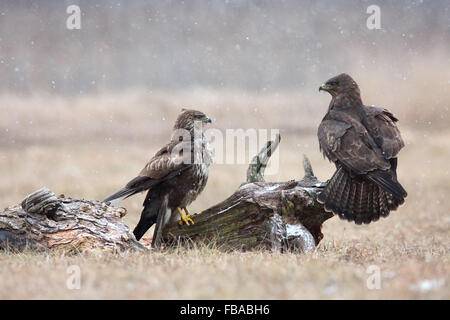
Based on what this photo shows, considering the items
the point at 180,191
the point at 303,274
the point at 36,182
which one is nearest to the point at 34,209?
the point at 180,191

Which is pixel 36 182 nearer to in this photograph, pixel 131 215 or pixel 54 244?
pixel 131 215

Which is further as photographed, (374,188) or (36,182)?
(36,182)

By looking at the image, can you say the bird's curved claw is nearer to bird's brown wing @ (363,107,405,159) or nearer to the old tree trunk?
the old tree trunk

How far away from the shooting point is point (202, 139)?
22.0ft

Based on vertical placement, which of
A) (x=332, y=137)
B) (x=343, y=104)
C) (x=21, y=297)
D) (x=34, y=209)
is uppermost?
(x=343, y=104)

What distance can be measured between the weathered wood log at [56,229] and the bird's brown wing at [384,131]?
10.0 feet

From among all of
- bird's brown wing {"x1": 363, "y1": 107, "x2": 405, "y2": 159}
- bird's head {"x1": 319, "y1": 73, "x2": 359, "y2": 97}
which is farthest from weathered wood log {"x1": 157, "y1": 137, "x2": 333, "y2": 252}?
bird's head {"x1": 319, "y1": 73, "x2": 359, "y2": 97}

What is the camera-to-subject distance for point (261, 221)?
621 cm

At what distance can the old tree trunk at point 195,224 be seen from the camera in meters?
6.00

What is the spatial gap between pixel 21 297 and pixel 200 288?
1328 millimetres

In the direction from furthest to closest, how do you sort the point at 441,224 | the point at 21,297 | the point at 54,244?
the point at 441,224 → the point at 54,244 → the point at 21,297

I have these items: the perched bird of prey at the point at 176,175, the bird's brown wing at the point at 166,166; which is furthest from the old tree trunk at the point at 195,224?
the bird's brown wing at the point at 166,166

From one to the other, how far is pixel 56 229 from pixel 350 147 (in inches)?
135

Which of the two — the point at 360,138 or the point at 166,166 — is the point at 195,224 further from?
the point at 360,138
